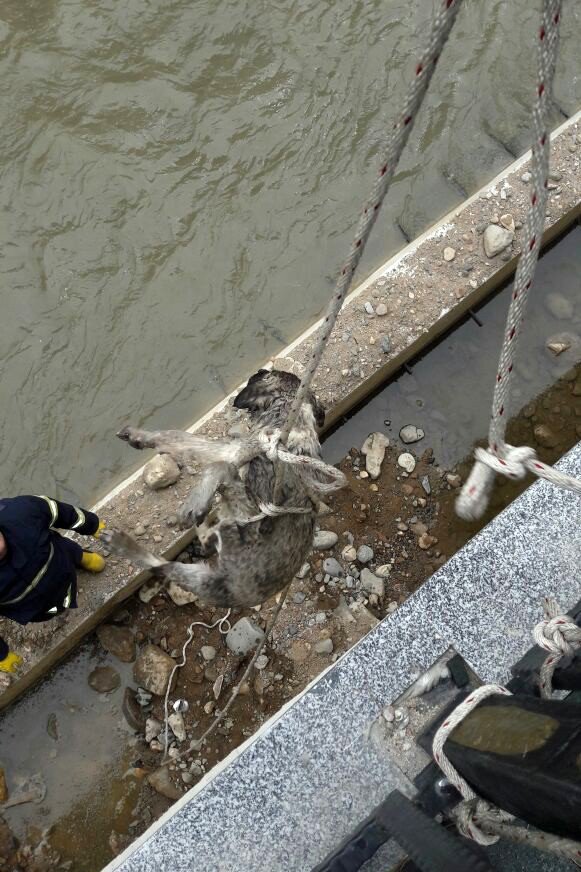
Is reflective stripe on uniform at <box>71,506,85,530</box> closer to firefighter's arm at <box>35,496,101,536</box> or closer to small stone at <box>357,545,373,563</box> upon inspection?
firefighter's arm at <box>35,496,101,536</box>

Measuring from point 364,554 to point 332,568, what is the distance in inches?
10.5

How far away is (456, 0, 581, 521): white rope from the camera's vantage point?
5.08ft

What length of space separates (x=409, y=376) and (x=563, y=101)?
110 inches

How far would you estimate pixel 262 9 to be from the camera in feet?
18.7

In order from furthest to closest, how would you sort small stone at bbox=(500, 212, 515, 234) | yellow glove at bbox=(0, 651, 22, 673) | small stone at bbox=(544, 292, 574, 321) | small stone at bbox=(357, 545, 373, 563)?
small stone at bbox=(544, 292, 574, 321)
small stone at bbox=(500, 212, 515, 234)
small stone at bbox=(357, 545, 373, 563)
yellow glove at bbox=(0, 651, 22, 673)

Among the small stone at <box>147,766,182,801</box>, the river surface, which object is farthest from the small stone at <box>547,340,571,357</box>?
the small stone at <box>147,766,182,801</box>

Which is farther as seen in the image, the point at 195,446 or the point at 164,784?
the point at 164,784

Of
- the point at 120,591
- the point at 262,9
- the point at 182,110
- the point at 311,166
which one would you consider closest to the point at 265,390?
the point at 120,591

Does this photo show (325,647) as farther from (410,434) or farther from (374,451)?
(410,434)

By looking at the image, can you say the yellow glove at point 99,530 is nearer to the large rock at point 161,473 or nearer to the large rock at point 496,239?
the large rock at point 161,473

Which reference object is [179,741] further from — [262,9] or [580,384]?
[262,9]

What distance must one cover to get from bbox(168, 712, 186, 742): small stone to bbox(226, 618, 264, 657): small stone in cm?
58

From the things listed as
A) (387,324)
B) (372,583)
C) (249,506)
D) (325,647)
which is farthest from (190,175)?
(325,647)

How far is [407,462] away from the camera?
17.1 ft
